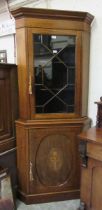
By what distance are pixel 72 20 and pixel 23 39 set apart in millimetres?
458

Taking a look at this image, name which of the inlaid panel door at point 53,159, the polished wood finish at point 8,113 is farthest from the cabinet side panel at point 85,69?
the polished wood finish at point 8,113

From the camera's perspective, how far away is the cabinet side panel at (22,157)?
2.04 m

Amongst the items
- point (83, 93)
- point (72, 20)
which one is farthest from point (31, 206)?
point (72, 20)

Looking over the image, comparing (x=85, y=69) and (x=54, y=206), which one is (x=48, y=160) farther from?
(x=85, y=69)

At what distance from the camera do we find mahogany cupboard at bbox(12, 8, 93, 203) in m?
1.88

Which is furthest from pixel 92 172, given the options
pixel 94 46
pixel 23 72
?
pixel 94 46

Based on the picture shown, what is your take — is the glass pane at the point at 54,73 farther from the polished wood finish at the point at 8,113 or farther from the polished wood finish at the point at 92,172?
the polished wood finish at the point at 92,172

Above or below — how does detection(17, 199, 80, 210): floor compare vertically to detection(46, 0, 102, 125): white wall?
below

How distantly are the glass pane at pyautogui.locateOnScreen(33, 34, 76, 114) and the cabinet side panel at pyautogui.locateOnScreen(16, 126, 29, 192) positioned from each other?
27 centimetres

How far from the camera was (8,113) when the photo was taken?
6.77ft

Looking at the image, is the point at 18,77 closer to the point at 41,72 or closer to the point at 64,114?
the point at 41,72

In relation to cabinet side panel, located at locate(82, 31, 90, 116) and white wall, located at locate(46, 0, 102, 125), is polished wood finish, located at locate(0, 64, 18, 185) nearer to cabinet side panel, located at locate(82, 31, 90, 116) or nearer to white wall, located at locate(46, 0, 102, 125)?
cabinet side panel, located at locate(82, 31, 90, 116)

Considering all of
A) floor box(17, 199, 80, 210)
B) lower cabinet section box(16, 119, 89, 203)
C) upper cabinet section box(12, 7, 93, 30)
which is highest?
upper cabinet section box(12, 7, 93, 30)

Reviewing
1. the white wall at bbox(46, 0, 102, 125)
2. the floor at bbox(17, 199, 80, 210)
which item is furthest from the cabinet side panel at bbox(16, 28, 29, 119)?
the floor at bbox(17, 199, 80, 210)
